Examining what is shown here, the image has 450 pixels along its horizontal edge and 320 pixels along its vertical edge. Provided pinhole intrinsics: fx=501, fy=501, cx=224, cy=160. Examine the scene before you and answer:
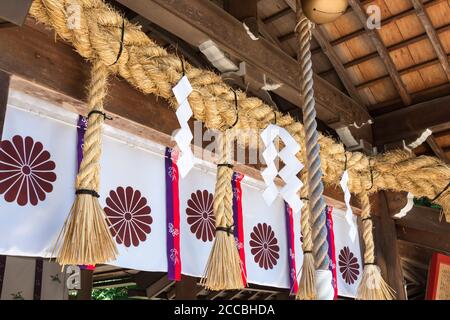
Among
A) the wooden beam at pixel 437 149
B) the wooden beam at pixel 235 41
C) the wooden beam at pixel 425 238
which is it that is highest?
the wooden beam at pixel 235 41

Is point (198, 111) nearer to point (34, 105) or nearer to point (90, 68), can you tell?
point (90, 68)

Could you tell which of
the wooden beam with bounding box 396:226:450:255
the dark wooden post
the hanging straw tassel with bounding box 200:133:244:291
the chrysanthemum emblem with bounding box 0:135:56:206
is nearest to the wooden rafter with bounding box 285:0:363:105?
the wooden beam with bounding box 396:226:450:255

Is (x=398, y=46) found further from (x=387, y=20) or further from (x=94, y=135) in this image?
(x=94, y=135)

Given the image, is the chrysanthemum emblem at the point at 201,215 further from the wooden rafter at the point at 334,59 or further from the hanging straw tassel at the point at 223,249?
the wooden rafter at the point at 334,59

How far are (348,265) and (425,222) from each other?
75cm

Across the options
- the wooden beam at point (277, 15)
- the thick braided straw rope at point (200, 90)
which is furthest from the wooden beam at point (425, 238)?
the wooden beam at point (277, 15)

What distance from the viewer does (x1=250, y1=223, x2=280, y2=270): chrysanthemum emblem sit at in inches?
97.8

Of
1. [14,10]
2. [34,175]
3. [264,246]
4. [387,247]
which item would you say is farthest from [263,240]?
[14,10]

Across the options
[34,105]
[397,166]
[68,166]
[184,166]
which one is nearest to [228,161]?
[184,166]

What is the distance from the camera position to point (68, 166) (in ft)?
5.75

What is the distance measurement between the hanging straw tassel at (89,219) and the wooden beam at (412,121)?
7.56 feet

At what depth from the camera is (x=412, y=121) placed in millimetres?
3318

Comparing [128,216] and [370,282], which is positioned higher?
[128,216]

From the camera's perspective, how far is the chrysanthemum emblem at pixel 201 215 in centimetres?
219
